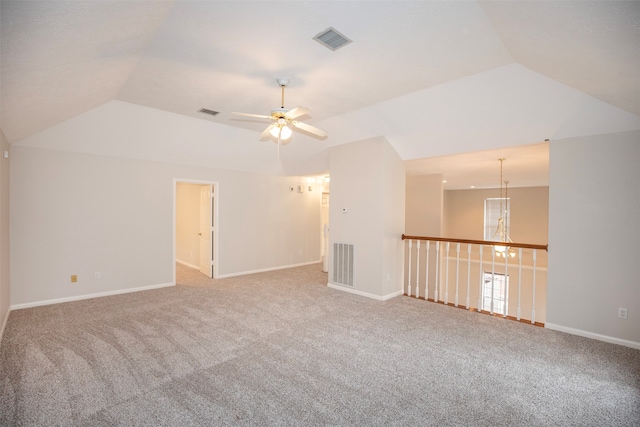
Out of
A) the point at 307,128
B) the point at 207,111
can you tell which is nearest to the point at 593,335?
the point at 307,128

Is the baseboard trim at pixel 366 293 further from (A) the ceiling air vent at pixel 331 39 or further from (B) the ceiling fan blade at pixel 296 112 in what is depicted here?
(A) the ceiling air vent at pixel 331 39

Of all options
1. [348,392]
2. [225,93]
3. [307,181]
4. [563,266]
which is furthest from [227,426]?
[307,181]

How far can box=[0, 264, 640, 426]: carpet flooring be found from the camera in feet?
6.78

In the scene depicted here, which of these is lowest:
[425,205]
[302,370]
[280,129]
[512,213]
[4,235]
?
[302,370]

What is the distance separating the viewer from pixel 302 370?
2623 mm

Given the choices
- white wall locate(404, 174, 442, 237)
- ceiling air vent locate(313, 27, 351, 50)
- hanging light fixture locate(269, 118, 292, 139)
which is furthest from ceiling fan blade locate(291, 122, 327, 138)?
white wall locate(404, 174, 442, 237)

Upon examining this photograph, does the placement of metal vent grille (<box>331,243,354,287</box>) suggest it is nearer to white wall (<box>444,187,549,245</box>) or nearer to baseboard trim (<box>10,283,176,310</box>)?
baseboard trim (<box>10,283,176,310</box>)

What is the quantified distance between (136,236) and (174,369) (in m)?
3.35

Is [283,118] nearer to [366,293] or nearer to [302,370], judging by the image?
[302,370]

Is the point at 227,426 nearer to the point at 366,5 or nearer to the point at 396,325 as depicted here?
the point at 396,325

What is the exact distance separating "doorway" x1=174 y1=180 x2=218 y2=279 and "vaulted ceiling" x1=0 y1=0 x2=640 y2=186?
66.5 inches

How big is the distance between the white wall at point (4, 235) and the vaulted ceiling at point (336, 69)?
0.36m

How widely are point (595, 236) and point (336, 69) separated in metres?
3.39

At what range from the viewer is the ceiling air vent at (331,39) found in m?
2.39
